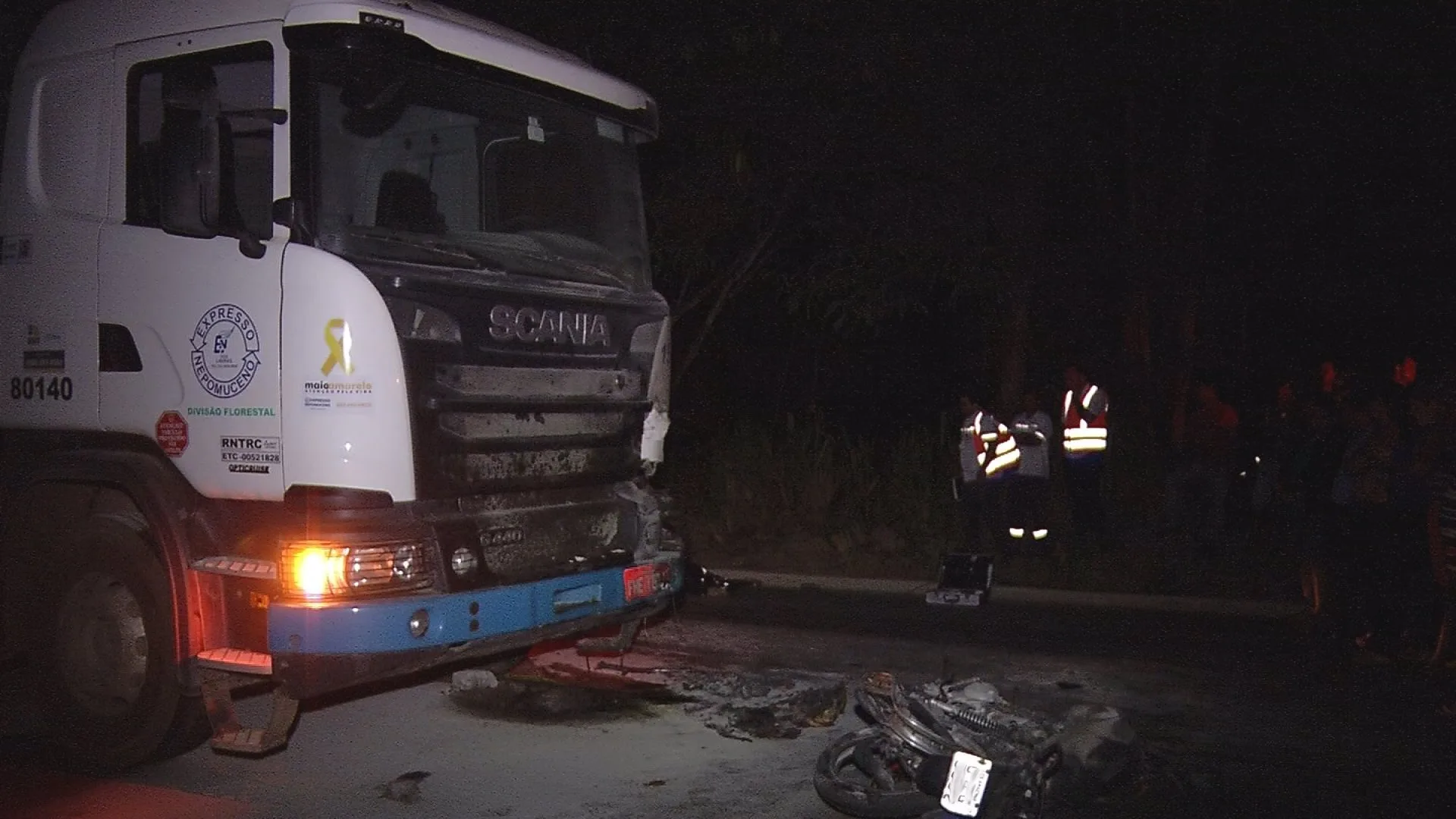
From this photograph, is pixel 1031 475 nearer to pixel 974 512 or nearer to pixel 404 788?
pixel 974 512

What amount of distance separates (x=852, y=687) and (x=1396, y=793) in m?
2.69

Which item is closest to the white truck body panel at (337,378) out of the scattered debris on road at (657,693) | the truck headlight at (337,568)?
the truck headlight at (337,568)

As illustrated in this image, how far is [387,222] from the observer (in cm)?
584

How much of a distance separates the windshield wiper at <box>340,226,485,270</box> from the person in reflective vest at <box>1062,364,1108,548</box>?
756 cm

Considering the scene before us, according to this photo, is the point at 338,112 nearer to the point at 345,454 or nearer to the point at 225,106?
the point at 225,106

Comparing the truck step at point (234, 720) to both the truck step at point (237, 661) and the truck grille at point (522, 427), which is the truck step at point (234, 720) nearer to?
the truck step at point (237, 661)

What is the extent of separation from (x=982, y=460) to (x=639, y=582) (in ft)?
19.2

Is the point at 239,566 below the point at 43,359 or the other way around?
below

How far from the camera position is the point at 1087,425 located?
1231 centimetres

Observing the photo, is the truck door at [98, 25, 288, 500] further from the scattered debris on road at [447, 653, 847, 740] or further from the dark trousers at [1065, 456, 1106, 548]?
the dark trousers at [1065, 456, 1106, 548]

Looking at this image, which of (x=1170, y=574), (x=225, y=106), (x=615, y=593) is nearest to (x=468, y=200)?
(x=225, y=106)

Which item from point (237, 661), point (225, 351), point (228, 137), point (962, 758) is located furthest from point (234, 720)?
point (962, 758)

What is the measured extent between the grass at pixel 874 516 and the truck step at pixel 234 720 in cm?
659

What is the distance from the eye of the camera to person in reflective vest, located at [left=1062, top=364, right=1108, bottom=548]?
40.3ft
